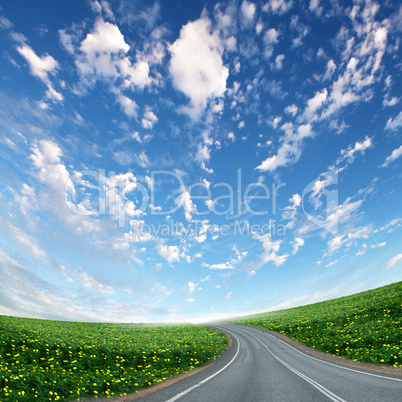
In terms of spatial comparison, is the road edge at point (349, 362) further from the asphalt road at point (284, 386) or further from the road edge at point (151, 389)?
the road edge at point (151, 389)

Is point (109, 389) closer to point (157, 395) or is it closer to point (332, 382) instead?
point (157, 395)

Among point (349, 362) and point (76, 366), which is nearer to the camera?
point (76, 366)

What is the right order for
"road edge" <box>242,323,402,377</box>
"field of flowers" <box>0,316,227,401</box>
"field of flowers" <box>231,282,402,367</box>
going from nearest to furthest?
"field of flowers" <box>0,316,227,401</box>
"road edge" <box>242,323,402,377</box>
"field of flowers" <box>231,282,402,367</box>

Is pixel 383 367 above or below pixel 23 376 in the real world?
below

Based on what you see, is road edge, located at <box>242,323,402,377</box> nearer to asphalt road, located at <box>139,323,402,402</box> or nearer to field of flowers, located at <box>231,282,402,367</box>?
field of flowers, located at <box>231,282,402,367</box>

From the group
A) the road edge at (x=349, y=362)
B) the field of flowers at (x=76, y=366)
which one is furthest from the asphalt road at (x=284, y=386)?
the field of flowers at (x=76, y=366)

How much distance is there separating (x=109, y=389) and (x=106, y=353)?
Result: 4763 mm

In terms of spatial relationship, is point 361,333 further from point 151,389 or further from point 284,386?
point 151,389

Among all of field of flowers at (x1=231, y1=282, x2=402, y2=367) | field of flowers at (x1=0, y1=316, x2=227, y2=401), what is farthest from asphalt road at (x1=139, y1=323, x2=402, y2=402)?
field of flowers at (x1=231, y1=282, x2=402, y2=367)

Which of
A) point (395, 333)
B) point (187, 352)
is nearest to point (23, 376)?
point (187, 352)

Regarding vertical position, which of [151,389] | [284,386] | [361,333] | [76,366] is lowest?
[284,386]

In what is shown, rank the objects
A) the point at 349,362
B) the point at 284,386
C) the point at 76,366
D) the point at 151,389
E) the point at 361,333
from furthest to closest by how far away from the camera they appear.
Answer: the point at 361,333 → the point at 349,362 → the point at 76,366 → the point at 151,389 → the point at 284,386

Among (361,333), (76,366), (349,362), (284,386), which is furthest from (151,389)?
(361,333)

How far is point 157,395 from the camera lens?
28.8 feet
